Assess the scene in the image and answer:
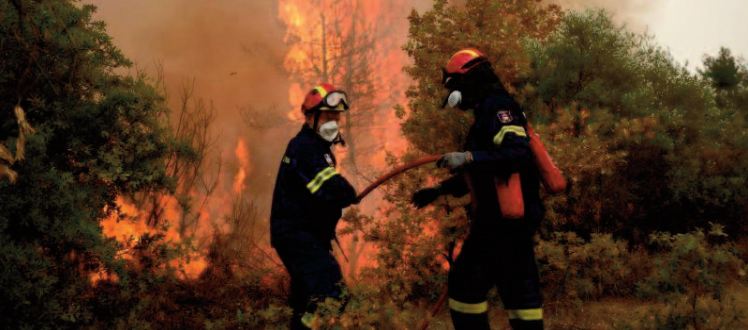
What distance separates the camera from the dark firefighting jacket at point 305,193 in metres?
3.95

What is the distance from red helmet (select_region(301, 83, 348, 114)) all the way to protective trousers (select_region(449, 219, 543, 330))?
4.30 feet

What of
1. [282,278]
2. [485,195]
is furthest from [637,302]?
[485,195]

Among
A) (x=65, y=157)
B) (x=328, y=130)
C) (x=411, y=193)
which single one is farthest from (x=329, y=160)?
(x=65, y=157)

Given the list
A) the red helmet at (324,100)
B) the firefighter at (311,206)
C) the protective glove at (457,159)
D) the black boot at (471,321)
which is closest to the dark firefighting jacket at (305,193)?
the firefighter at (311,206)

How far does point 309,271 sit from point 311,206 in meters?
0.45

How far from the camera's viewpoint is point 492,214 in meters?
3.70

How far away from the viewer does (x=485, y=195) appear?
375 cm

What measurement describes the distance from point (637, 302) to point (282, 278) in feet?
16.1

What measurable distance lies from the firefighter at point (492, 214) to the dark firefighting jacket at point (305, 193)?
0.84 metres

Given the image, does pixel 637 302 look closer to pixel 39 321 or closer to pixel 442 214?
pixel 442 214

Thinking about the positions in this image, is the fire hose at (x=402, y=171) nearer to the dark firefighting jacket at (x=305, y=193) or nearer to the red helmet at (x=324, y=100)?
the dark firefighting jacket at (x=305, y=193)

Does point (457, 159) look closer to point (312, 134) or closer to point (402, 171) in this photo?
point (402, 171)

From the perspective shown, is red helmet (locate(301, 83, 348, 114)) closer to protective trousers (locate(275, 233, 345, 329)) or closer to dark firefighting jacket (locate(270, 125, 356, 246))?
dark firefighting jacket (locate(270, 125, 356, 246))

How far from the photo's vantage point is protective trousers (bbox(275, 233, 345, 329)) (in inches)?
158
